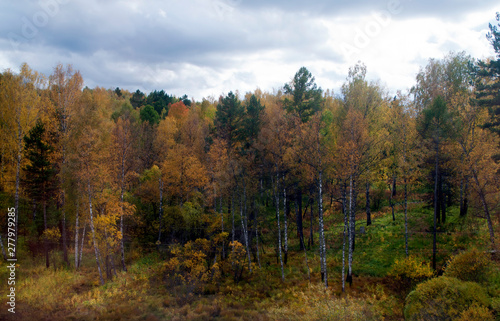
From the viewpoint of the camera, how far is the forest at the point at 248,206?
1873 centimetres

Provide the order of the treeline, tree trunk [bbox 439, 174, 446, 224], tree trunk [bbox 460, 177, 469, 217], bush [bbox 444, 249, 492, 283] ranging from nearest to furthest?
bush [bbox 444, 249, 492, 283] → the treeline → tree trunk [bbox 439, 174, 446, 224] → tree trunk [bbox 460, 177, 469, 217]

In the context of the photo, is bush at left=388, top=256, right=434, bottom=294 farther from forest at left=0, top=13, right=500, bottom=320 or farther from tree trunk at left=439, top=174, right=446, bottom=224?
tree trunk at left=439, top=174, right=446, bottom=224

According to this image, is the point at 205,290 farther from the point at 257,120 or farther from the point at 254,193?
the point at 257,120

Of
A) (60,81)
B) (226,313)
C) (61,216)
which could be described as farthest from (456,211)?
(60,81)

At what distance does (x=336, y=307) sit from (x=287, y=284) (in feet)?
29.3

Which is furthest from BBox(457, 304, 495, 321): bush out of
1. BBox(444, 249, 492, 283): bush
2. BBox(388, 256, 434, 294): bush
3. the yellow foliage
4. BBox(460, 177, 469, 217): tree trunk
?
the yellow foliage

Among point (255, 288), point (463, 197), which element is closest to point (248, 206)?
point (255, 288)

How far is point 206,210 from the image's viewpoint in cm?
3034

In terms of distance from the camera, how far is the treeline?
2073 centimetres

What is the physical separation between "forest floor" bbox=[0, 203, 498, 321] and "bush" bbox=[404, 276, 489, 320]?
1.83 meters

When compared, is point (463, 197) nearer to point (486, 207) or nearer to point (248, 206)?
point (486, 207)

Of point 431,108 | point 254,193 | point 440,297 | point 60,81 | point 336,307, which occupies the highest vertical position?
point 60,81

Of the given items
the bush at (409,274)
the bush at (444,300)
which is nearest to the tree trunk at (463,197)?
the bush at (409,274)

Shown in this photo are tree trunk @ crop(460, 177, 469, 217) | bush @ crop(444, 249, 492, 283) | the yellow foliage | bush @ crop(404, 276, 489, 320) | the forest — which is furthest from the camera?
tree trunk @ crop(460, 177, 469, 217)
